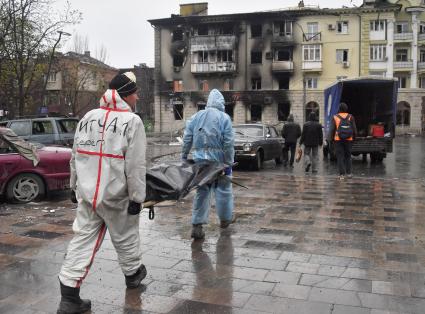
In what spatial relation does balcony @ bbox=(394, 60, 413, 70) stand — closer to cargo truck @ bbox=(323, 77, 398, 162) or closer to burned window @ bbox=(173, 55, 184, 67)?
burned window @ bbox=(173, 55, 184, 67)

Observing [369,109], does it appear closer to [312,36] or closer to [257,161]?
[257,161]

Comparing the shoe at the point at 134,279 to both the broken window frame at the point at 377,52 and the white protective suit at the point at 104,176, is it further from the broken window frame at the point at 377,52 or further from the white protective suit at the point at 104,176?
the broken window frame at the point at 377,52

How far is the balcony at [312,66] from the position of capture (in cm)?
5122

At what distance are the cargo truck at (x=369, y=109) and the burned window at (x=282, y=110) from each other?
1267 inches

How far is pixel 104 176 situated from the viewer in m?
3.75

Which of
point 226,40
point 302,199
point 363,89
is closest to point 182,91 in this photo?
point 226,40

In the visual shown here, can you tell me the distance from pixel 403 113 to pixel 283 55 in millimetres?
14046

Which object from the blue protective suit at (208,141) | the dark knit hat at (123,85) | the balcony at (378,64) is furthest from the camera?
the balcony at (378,64)

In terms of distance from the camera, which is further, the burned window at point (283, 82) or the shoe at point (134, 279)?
the burned window at point (283, 82)

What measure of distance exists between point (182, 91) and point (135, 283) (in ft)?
169

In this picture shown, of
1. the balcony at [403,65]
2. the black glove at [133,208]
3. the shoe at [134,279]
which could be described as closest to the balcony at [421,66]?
the balcony at [403,65]

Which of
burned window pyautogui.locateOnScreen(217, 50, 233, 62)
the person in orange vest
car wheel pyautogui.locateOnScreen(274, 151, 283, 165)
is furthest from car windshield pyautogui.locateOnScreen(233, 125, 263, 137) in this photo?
burned window pyautogui.locateOnScreen(217, 50, 233, 62)

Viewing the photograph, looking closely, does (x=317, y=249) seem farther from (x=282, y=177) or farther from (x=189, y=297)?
(x=282, y=177)

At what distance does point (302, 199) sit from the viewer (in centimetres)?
894
